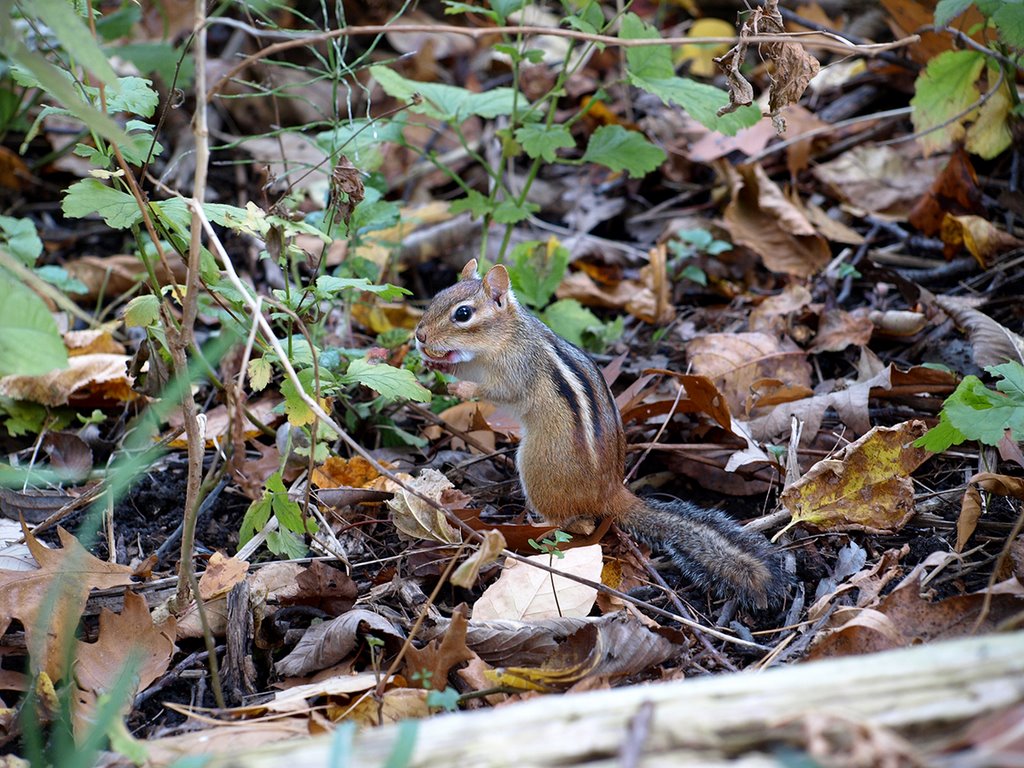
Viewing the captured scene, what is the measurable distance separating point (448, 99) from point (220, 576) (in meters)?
2.21

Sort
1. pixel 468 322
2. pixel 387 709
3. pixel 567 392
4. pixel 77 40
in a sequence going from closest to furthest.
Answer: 1. pixel 77 40
2. pixel 387 709
3. pixel 567 392
4. pixel 468 322

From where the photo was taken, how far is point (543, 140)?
3857 millimetres

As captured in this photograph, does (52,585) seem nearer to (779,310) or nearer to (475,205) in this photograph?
(475,205)

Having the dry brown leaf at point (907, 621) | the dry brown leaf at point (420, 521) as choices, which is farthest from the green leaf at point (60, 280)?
the dry brown leaf at point (907, 621)

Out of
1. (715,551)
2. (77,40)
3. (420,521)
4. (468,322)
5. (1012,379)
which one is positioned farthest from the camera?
(468,322)

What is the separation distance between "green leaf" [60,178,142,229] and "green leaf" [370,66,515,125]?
1503 mm

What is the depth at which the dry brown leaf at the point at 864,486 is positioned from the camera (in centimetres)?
310

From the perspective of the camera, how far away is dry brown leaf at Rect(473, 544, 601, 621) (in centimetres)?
277

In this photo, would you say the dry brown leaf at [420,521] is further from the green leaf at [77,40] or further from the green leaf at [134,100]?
the green leaf at [77,40]

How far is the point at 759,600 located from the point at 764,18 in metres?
1.57

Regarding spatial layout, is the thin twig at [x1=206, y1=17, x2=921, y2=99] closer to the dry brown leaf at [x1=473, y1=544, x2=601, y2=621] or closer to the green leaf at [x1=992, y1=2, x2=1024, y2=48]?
the green leaf at [x1=992, y1=2, x2=1024, y2=48]

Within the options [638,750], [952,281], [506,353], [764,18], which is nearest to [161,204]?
[506,353]

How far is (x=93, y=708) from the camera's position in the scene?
2441mm

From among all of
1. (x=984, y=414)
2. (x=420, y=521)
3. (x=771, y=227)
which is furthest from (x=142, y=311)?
(x=771, y=227)
